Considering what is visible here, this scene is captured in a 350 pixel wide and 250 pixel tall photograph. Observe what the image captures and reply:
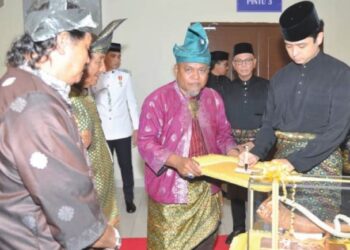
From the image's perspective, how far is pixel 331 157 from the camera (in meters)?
1.91

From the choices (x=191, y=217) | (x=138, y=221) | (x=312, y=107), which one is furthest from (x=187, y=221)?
(x=138, y=221)

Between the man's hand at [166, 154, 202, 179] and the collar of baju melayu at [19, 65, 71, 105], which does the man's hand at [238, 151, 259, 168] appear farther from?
the collar of baju melayu at [19, 65, 71, 105]

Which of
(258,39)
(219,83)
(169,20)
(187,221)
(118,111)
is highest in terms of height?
(169,20)

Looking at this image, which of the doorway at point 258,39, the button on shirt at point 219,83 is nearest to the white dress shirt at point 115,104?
the button on shirt at point 219,83

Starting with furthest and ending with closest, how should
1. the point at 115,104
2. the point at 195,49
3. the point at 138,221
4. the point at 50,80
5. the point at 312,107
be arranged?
the point at 115,104 → the point at 138,221 → the point at 195,49 → the point at 312,107 → the point at 50,80

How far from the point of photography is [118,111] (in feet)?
14.4

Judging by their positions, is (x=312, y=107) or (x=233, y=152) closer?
(x=312, y=107)

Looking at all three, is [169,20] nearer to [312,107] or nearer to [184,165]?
[184,165]

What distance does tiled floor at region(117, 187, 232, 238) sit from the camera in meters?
3.78

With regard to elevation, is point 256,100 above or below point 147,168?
above

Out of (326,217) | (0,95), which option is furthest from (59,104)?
(326,217)

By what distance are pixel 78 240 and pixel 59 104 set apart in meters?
0.34

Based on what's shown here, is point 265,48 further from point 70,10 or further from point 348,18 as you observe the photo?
point 70,10

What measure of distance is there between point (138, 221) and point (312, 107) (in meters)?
2.53
